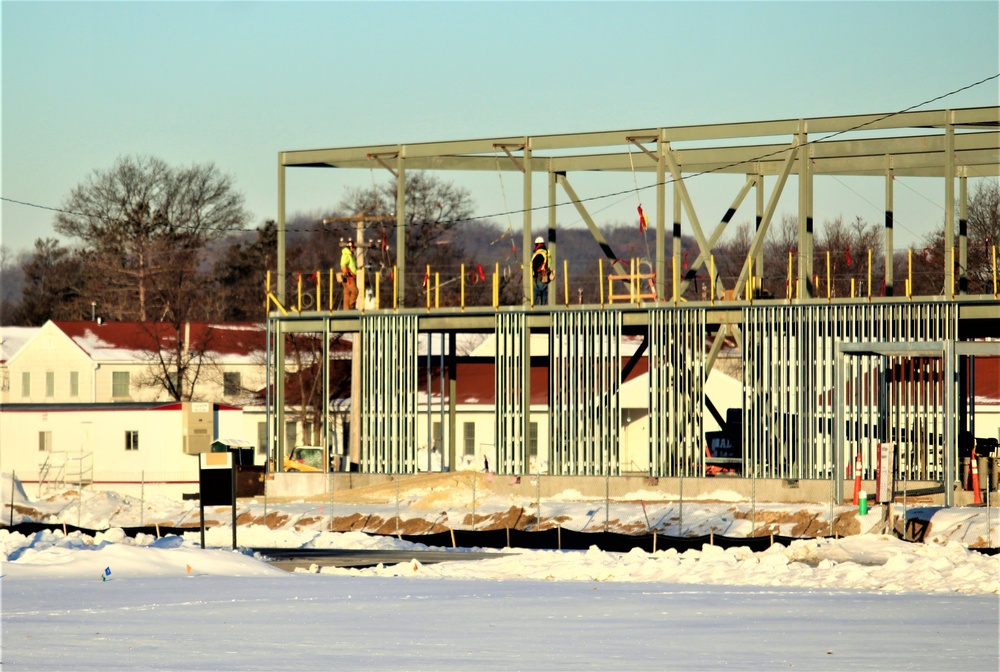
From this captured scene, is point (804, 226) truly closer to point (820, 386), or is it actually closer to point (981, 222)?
point (820, 386)

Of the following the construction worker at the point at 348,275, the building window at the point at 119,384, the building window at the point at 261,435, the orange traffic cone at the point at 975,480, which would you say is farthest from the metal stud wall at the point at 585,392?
the building window at the point at 119,384

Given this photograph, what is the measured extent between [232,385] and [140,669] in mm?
57058

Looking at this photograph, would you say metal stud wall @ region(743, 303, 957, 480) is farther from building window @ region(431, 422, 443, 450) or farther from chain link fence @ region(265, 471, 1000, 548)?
building window @ region(431, 422, 443, 450)

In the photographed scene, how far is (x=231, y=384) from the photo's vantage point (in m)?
70.7

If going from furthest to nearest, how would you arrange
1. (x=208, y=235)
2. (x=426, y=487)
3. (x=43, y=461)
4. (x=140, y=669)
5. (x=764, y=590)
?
1. (x=208, y=235)
2. (x=43, y=461)
3. (x=426, y=487)
4. (x=764, y=590)
5. (x=140, y=669)

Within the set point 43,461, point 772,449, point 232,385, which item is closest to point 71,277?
point 232,385

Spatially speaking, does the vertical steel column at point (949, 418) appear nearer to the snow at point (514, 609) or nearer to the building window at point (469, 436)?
the snow at point (514, 609)

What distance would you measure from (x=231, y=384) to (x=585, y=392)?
110 ft

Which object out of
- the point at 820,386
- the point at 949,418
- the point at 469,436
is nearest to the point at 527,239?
the point at 820,386

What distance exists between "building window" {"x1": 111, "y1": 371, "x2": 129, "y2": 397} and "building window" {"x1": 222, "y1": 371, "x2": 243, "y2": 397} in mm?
4513

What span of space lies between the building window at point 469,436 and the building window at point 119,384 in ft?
54.9

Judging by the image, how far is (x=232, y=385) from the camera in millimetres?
70562

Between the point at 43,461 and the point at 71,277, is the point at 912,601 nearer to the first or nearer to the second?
the point at 43,461

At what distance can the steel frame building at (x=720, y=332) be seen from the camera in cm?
3697
